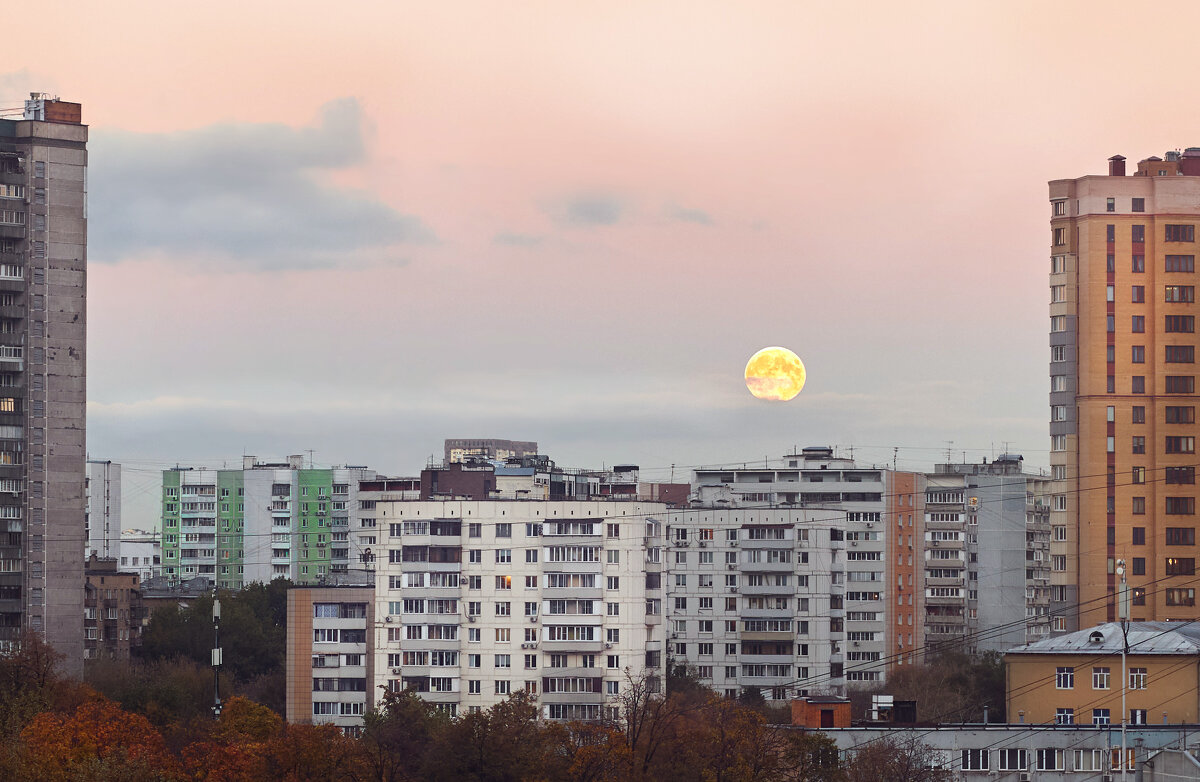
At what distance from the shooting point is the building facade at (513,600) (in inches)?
4781

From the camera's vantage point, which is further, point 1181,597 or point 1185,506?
point 1185,506

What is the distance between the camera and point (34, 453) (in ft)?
432

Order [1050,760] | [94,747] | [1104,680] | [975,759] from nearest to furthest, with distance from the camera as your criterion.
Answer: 1. [94,747]
2. [975,759]
3. [1050,760]
4. [1104,680]

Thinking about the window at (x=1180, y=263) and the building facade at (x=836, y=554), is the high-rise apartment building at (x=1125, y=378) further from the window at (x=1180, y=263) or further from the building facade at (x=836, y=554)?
the building facade at (x=836, y=554)

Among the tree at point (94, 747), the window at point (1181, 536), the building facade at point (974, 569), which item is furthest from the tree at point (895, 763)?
the building facade at point (974, 569)

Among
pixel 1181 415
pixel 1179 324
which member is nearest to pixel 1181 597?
pixel 1181 415

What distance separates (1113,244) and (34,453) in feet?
254

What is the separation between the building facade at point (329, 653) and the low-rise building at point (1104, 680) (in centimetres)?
4653

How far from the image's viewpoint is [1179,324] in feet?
408

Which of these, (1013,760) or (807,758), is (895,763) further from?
(1013,760)

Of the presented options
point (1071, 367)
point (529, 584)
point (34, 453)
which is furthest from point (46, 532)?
point (1071, 367)

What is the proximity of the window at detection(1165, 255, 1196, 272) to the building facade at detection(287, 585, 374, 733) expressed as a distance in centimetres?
5928

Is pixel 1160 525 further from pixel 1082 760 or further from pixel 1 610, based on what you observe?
pixel 1 610

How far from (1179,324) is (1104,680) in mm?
33451
